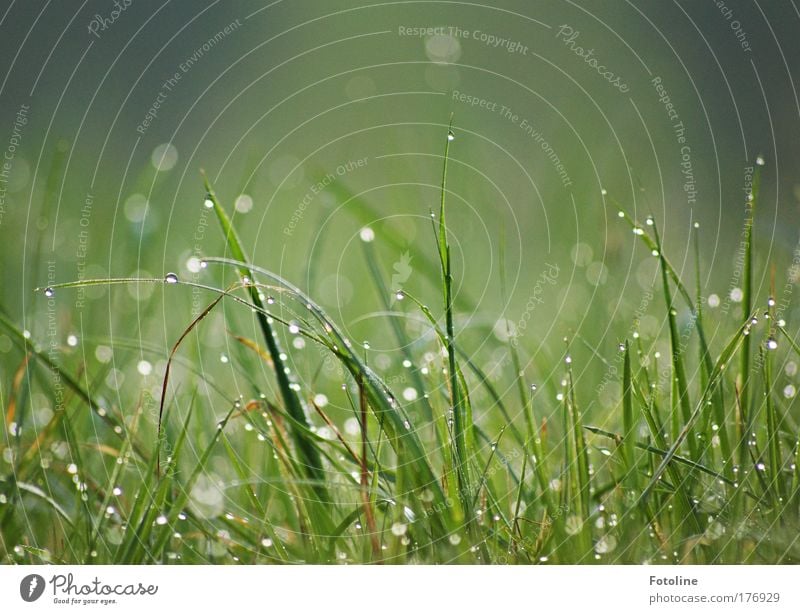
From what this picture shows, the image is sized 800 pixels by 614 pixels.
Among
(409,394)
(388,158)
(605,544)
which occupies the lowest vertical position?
(605,544)

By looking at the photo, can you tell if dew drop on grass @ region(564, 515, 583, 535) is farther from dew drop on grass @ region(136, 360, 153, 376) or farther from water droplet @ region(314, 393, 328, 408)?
dew drop on grass @ region(136, 360, 153, 376)

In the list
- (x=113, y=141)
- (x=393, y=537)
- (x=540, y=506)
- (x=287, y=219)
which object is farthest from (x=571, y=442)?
(x=113, y=141)

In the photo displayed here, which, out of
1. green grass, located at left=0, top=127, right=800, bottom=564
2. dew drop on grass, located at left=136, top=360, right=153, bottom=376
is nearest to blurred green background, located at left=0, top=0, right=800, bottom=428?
dew drop on grass, located at left=136, top=360, right=153, bottom=376

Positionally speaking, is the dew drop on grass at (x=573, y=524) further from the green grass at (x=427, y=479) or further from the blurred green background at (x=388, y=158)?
the blurred green background at (x=388, y=158)

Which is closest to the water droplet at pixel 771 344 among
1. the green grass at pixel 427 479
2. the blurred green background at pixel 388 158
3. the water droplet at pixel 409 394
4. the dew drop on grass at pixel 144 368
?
the green grass at pixel 427 479

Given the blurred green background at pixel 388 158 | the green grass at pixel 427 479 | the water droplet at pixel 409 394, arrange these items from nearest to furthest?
the green grass at pixel 427 479, the water droplet at pixel 409 394, the blurred green background at pixel 388 158

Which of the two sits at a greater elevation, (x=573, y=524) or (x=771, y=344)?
(x=771, y=344)

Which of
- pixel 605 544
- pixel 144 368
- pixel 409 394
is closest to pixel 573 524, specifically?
pixel 605 544

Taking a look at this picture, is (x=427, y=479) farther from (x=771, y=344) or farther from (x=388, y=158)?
(x=388, y=158)
